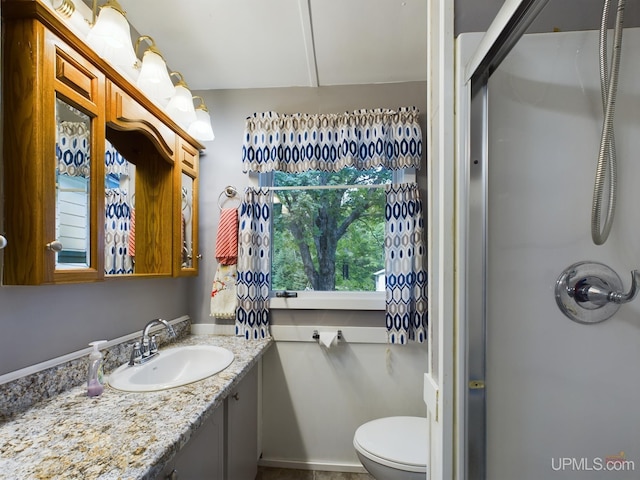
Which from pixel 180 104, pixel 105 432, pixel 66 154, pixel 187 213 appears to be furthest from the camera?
pixel 187 213

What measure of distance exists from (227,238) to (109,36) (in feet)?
3.52

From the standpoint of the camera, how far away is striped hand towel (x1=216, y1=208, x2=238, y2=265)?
1.96 metres

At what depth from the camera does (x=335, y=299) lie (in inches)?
77.8

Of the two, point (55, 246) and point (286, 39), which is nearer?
point (55, 246)

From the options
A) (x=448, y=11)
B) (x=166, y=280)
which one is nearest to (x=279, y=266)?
(x=166, y=280)

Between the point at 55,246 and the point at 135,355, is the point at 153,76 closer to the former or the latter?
the point at 55,246

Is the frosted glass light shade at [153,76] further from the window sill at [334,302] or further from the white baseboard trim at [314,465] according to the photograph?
the white baseboard trim at [314,465]

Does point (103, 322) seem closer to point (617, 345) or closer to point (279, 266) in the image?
point (279, 266)

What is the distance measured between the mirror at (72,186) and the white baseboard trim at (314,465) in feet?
5.20

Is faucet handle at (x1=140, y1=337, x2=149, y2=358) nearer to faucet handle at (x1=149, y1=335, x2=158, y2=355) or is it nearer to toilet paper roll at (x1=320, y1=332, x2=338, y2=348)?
faucet handle at (x1=149, y1=335, x2=158, y2=355)

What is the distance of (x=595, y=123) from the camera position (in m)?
0.98

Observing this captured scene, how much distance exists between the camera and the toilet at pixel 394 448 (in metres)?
1.35

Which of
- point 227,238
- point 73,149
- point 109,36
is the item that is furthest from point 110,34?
point 227,238

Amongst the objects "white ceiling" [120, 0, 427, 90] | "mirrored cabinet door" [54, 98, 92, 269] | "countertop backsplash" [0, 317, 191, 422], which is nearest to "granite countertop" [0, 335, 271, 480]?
"countertop backsplash" [0, 317, 191, 422]
